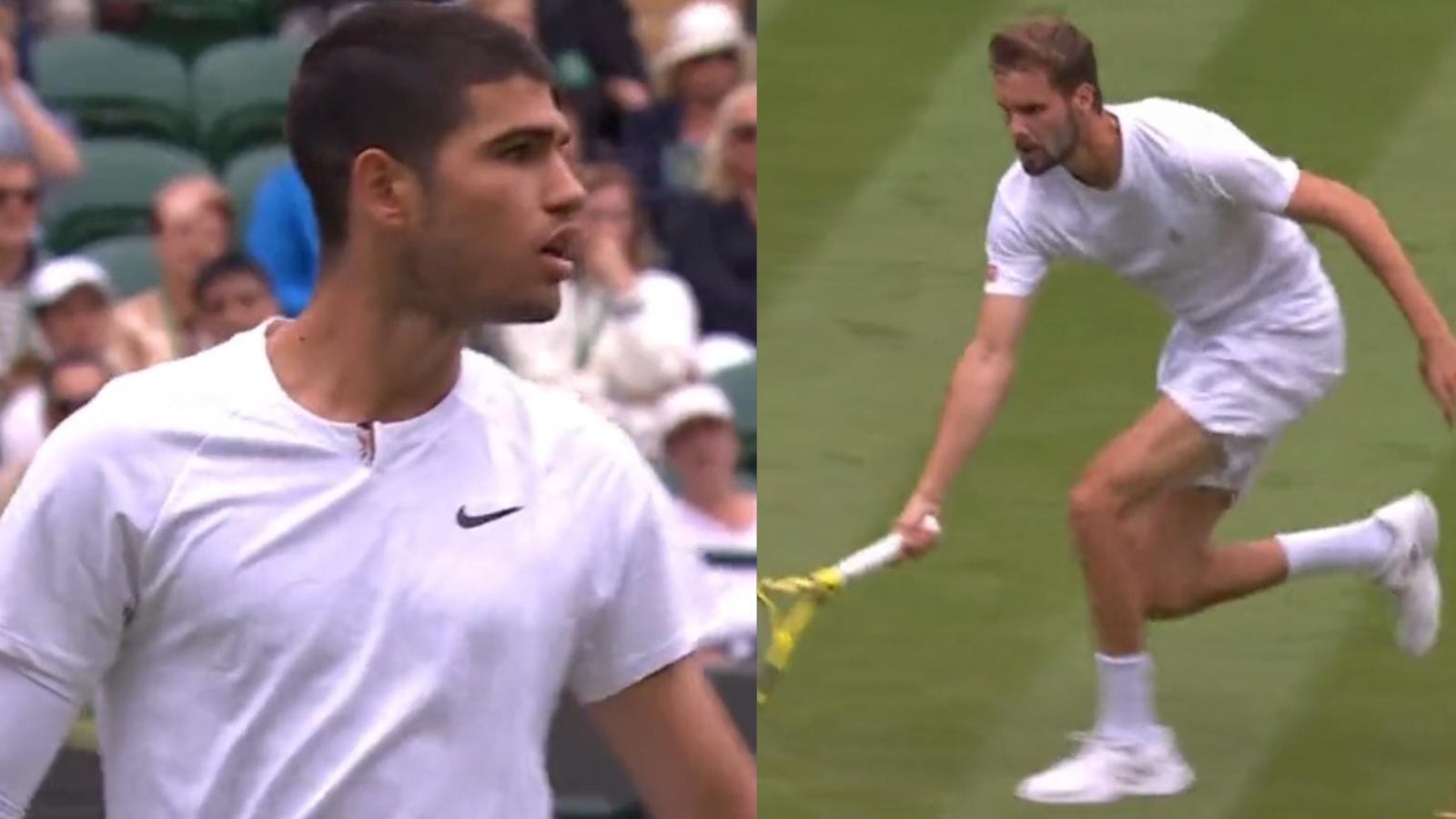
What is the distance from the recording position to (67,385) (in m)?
5.55

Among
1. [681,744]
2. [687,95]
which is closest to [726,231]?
[687,95]

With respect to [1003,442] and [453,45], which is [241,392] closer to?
[453,45]

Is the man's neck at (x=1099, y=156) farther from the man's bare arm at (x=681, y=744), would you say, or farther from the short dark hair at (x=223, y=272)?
the man's bare arm at (x=681, y=744)

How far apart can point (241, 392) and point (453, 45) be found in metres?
0.29

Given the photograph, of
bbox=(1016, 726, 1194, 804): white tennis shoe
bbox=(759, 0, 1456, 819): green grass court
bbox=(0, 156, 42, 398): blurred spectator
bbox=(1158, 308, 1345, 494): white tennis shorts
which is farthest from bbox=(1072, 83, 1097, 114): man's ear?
bbox=(0, 156, 42, 398): blurred spectator

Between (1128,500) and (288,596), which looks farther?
(1128,500)

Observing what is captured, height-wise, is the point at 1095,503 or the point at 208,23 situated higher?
the point at 208,23

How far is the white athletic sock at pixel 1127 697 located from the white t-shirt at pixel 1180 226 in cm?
60

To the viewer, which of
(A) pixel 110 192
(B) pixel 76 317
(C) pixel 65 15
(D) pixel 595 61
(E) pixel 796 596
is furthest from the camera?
(C) pixel 65 15

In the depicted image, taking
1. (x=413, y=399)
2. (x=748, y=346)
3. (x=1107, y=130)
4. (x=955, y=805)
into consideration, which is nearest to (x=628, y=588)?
(x=413, y=399)

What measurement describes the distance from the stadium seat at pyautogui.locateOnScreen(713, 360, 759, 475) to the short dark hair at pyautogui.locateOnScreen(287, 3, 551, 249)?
3.98 metres

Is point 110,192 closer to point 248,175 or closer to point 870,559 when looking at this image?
point 248,175

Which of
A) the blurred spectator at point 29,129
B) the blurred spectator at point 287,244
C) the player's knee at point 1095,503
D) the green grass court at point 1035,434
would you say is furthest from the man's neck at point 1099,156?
the blurred spectator at point 29,129

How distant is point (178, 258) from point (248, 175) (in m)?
0.84
